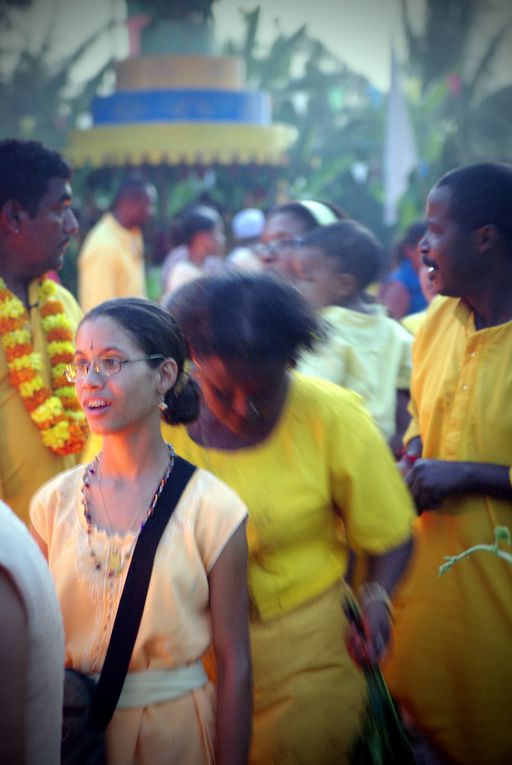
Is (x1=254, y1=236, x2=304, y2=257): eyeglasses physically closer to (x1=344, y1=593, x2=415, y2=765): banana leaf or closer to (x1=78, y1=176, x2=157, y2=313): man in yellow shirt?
(x1=344, y1=593, x2=415, y2=765): banana leaf

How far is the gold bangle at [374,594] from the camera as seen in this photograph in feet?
10.0

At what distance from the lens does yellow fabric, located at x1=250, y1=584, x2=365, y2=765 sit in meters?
2.90

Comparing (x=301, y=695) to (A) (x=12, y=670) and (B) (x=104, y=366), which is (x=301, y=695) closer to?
(B) (x=104, y=366)

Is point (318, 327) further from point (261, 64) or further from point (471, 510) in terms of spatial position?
point (261, 64)

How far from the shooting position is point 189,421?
9.59ft

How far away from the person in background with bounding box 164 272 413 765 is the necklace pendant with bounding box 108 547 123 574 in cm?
53

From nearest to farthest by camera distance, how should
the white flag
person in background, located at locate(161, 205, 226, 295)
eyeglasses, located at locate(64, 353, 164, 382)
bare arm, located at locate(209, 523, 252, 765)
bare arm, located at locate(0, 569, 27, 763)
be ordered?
bare arm, located at locate(0, 569, 27, 763) < bare arm, located at locate(209, 523, 252, 765) < eyeglasses, located at locate(64, 353, 164, 382) < person in background, located at locate(161, 205, 226, 295) < the white flag

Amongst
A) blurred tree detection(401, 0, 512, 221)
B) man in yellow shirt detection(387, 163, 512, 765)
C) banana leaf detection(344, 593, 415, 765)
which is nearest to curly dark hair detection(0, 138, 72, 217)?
man in yellow shirt detection(387, 163, 512, 765)

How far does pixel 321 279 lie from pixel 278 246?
1.77ft

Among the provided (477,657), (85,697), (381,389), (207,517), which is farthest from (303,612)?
(381,389)

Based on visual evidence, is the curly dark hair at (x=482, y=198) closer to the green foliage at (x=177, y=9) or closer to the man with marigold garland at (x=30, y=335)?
the man with marigold garland at (x=30, y=335)

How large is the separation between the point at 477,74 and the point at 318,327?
102 feet

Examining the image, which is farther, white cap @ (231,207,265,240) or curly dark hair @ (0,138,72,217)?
white cap @ (231,207,265,240)

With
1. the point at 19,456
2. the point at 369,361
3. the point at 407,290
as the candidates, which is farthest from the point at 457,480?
the point at 407,290
